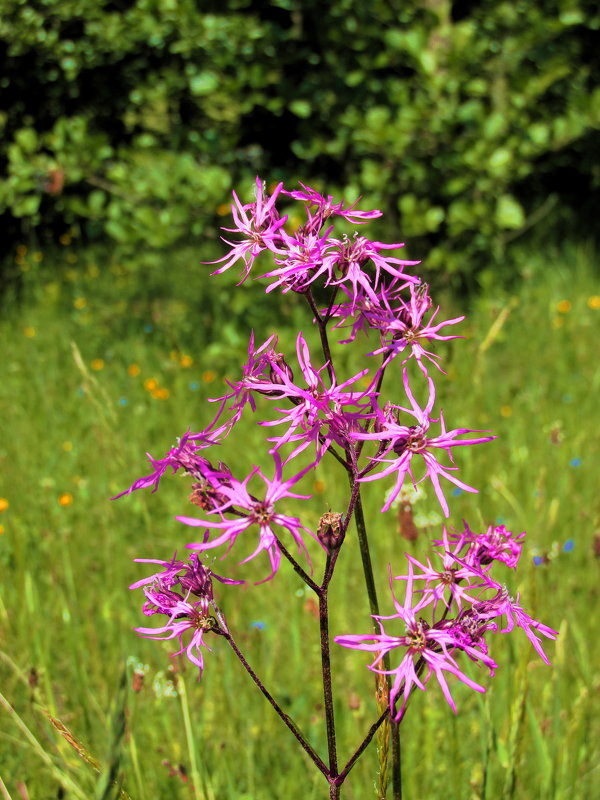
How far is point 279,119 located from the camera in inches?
179

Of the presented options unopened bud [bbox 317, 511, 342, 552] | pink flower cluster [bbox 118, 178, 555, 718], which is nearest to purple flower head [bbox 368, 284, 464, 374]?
pink flower cluster [bbox 118, 178, 555, 718]

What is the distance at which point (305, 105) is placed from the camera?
4125mm

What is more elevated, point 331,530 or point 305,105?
point 331,530

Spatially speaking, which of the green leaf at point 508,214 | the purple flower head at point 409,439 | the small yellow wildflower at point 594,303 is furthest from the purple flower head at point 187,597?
the small yellow wildflower at point 594,303

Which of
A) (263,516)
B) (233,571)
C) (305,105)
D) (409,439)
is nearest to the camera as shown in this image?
(263,516)

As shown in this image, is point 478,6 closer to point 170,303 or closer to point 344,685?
point 170,303

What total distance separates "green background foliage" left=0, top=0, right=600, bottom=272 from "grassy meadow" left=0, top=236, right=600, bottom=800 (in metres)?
0.62

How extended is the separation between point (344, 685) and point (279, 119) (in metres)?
3.24

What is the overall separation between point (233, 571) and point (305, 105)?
8.04ft

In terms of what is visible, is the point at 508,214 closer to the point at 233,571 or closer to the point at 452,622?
the point at 233,571

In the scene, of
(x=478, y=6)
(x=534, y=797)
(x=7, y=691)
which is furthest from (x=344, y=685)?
(x=478, y=6)

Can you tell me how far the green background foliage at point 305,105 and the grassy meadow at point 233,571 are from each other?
62 centimetres

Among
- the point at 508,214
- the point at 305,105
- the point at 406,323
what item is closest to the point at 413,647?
the point at 406,323

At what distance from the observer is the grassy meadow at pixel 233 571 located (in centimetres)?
179
